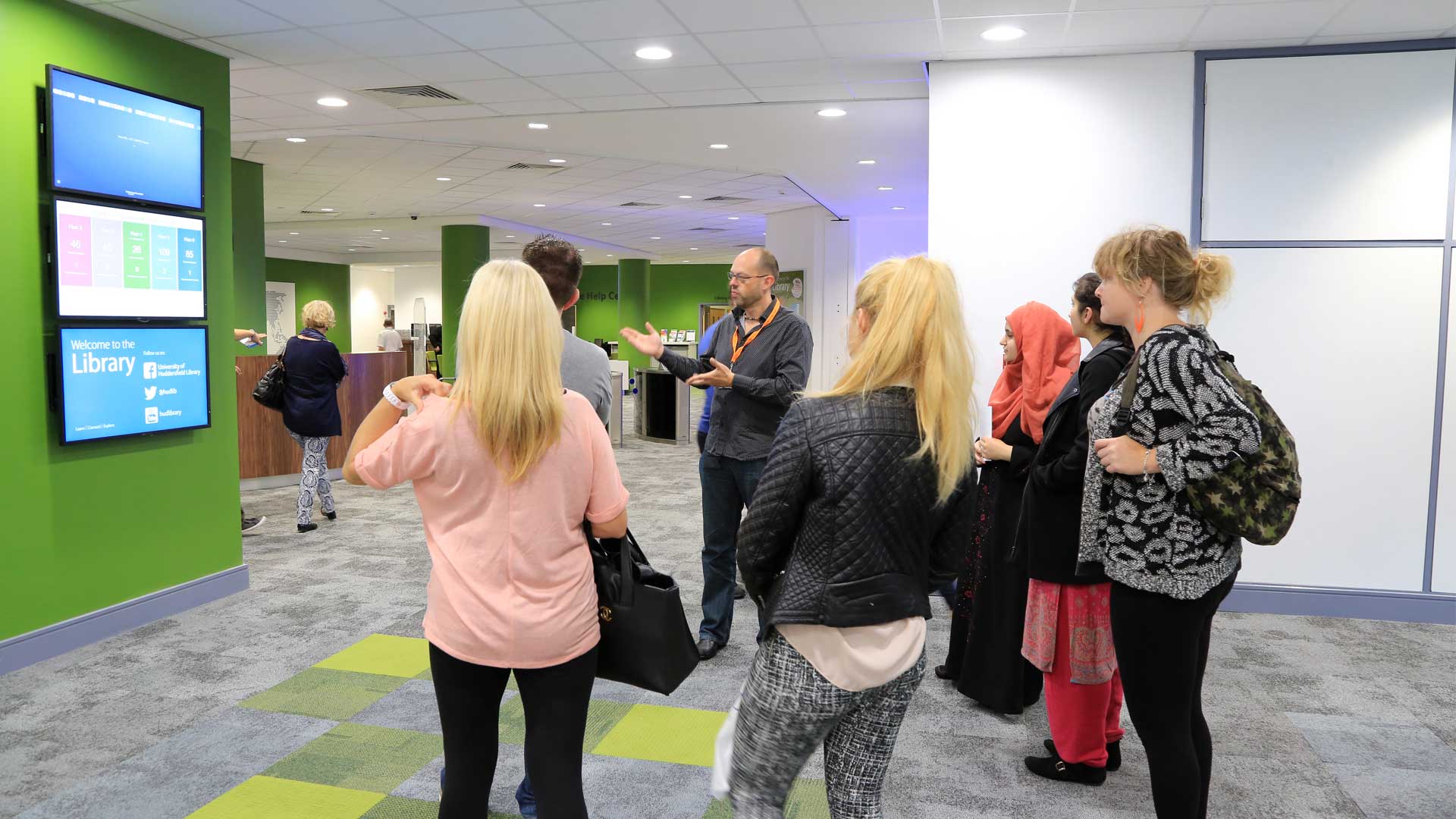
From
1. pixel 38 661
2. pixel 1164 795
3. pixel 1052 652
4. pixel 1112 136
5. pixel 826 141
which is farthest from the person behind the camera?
pixel 826 141

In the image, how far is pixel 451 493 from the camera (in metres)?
1.68

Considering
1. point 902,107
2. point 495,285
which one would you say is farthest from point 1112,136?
point 495,285

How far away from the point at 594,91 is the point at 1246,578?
4680 mm

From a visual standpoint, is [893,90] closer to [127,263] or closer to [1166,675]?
[127,263]

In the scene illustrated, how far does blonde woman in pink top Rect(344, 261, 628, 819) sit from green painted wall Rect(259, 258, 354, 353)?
20.8 metres

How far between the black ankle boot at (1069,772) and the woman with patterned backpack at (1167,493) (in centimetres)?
80

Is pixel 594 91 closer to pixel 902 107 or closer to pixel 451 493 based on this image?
pixel 902 107

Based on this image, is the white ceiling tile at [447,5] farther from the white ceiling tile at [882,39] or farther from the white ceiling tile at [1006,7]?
the white ceiling tile at [1006,7]

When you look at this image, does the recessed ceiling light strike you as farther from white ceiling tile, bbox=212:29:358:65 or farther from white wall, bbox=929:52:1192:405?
white ceiling tile, bbox=212:29:358:65

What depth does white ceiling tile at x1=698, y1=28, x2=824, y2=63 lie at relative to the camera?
459 cm

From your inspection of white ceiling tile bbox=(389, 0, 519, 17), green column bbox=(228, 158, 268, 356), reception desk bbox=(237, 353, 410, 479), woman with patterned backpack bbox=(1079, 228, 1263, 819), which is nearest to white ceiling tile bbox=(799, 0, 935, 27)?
white ceiling tile bbox=(389, 0, 519, 17)

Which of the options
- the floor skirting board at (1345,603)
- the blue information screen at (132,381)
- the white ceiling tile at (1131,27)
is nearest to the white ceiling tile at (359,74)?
the blue information screen at (132,381)

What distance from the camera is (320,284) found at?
861 inches

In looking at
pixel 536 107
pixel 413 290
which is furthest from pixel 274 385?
pixel 413 290
